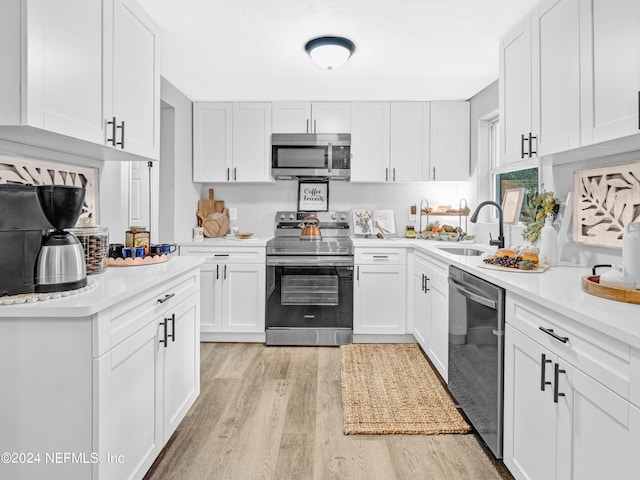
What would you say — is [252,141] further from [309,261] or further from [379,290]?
[379,290]

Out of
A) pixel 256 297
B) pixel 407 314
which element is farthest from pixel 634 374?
pixel 256 297

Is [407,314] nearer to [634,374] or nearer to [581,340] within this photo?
[581,340]

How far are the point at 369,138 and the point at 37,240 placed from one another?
3.17 metres

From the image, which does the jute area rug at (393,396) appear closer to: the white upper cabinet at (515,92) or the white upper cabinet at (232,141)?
the white upper cabinet at (515,92)

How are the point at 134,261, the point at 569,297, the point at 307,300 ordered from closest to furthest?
the point at 569,297
the point at 134,261
the point at 307,300

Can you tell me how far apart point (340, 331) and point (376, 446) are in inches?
63.3

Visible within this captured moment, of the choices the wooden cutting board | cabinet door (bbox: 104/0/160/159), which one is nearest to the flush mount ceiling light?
cabinet door (bbox: 104/0/160/159)

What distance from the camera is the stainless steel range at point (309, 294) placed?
11.9ft

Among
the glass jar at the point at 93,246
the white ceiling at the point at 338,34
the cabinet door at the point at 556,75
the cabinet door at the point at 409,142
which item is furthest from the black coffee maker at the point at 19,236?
the cabinet door at the point at 409,142

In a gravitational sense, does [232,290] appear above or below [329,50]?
below

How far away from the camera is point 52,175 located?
193 cm

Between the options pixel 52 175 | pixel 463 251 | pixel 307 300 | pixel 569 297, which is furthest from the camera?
pixel 307 300

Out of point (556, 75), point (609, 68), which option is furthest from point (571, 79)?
point (609, 68)

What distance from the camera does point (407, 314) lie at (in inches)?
146
